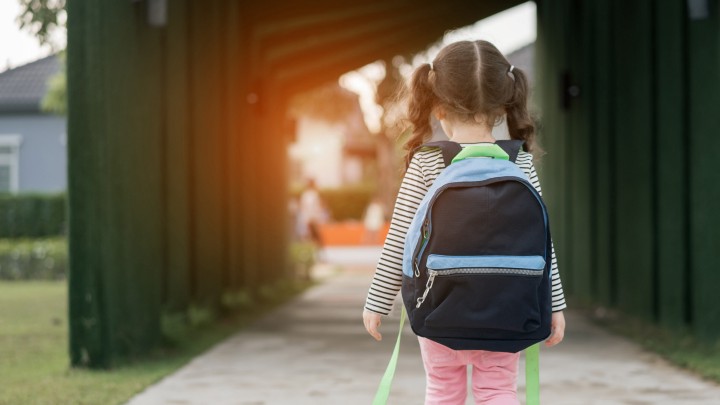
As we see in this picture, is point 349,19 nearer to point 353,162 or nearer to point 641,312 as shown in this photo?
point 641,312

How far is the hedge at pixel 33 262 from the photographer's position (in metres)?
16.4

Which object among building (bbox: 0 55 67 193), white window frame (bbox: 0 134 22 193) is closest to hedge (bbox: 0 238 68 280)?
building (bbox: 0 55 67 193)

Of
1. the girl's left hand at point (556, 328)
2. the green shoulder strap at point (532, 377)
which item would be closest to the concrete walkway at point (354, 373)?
the green shoulder strap at point (532, 377)

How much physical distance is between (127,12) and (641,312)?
451 centimetres

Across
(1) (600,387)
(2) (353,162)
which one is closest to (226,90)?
(1) (600,387)

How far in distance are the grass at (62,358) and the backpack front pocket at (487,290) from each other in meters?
2.78

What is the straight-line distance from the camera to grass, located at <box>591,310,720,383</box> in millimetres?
6203

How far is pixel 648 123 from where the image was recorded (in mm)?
8055

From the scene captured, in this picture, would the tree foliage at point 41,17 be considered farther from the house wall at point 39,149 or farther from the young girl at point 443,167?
the house wall at point 39,149

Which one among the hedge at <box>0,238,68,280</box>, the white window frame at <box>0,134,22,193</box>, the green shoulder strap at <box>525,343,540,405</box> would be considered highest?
the white window frame at <box>0,134,22,193</box>

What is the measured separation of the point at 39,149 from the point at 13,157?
26.5 inches

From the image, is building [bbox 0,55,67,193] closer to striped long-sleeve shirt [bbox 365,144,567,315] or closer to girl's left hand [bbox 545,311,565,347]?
striped long-sleeve shirt [bbox 365,144,567,315]

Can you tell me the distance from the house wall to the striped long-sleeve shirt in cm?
2464

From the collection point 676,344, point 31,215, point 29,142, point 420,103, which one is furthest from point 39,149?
point 420,103
